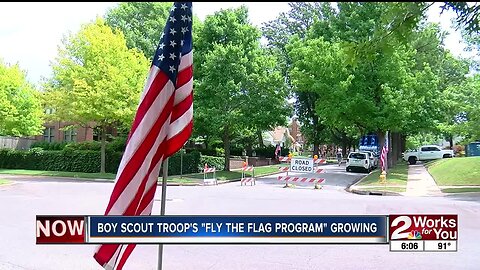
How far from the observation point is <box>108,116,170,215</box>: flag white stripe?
3.54 m

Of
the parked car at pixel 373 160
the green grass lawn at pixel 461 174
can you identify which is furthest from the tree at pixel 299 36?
the green grass lawn at pixel 461 174

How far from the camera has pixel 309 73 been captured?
31.0m

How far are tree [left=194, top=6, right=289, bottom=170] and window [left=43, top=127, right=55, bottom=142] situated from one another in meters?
29.0

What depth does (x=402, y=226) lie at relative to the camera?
10.2ft

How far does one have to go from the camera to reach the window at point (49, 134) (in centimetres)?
5500

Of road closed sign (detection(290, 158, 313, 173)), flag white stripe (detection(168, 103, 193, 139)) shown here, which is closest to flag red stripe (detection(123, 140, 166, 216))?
flag white stripe (detection(168, 103, 193, 139))

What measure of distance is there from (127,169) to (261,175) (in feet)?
103

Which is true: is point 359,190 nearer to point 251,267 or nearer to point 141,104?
point 251,267

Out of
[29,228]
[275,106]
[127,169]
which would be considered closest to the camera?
[127,169]

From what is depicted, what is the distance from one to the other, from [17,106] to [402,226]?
39550 mm

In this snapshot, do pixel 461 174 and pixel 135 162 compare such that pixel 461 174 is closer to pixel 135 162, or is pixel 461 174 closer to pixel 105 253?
pixel 135 162

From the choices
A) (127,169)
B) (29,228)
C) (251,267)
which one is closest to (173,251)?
(251,267)

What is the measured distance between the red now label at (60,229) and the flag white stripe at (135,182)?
1.69ft

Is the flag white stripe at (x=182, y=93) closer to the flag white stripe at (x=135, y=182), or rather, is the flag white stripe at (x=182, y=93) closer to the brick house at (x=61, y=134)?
the flag white stripe at (x=135, y=182)
